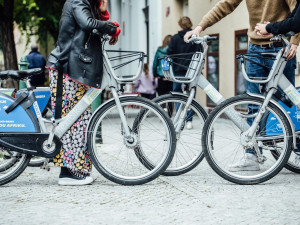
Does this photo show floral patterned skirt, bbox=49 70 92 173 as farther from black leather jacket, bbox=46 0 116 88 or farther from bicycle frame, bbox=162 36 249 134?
bicycle frame, bbox=162 36 249 134

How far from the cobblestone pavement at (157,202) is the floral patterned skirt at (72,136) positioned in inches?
8.5

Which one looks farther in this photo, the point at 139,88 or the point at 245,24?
the point at 139,88

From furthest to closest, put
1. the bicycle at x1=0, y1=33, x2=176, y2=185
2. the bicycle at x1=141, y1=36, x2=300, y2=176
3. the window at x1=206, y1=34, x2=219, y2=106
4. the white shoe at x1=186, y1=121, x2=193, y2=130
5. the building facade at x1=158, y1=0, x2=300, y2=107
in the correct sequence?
the window at x1=206, y1=34, x2=219, y2=106 → the building facade at x1=158, y1=0, x2=300, y2=107 → the bicycle at x1=141, y1=36, x2=300, y2=176 → the white shoe at x1=186, y1=121, x2=193, y2=130 → the bicycle at x1=0, y1=33, x2=176, y2=185

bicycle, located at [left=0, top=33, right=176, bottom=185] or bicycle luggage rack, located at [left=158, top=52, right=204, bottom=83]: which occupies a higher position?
bicycle luggage rack, located at [left=158, top=52, right=204, bottom=83]

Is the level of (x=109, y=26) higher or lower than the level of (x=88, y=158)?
higher

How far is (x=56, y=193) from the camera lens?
4.99 metres

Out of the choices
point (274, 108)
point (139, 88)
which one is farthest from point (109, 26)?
point (139, 88)

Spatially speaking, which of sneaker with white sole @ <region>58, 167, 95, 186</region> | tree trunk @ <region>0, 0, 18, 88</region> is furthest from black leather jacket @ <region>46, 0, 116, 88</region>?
tree trunk @ <region>0, 0, 18, 88</region>

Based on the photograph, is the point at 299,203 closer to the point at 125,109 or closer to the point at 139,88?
the point at 125,109

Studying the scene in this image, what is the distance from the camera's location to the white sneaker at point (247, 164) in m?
5.56

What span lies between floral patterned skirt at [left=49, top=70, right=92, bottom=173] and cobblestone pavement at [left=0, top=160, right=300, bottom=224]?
0.22 metres

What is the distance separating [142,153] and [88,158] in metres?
0.47

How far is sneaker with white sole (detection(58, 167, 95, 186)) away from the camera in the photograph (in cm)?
532

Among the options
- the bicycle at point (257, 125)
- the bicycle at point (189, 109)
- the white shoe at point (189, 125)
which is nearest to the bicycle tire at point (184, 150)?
the bicycle at point (189, 109)
